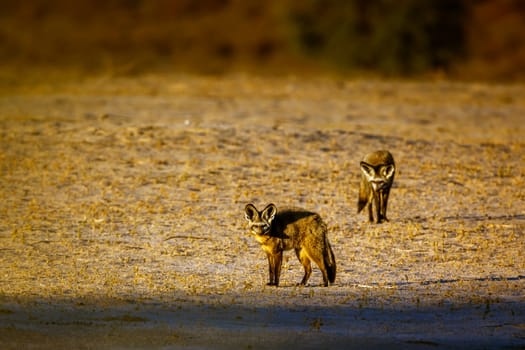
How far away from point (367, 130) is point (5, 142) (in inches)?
240

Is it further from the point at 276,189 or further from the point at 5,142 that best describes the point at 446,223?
the point at 5,142

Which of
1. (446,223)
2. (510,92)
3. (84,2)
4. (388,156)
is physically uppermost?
(84,2)

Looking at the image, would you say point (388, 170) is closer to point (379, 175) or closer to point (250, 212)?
point (379, 175)

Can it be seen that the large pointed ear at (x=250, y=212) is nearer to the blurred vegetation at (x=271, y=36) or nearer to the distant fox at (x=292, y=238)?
the distant fox at (x=292, y=238)

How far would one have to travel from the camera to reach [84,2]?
139 ft

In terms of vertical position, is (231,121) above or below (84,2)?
below

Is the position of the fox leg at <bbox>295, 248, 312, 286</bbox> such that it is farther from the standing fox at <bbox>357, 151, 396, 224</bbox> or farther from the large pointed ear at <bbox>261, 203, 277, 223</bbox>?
the standing fox at <bbox>357, 151, 396, 224</bbox>

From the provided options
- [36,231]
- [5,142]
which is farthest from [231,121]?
[36,231]

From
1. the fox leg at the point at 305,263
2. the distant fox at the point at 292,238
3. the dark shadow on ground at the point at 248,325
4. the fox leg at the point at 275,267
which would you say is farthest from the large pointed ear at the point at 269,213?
the dark shadow on ground at the point at 248,325

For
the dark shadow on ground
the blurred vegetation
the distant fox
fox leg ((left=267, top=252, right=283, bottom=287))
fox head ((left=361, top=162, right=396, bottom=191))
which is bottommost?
the dark shadow on ground

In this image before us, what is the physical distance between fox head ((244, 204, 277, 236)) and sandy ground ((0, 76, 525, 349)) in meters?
0.55

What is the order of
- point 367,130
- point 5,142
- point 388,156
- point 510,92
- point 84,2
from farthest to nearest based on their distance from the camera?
1. point 84,2
2. point 510,92
3. point 367,130
4. point 5,142
5. point 388,156

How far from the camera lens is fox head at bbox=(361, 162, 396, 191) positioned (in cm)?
1255

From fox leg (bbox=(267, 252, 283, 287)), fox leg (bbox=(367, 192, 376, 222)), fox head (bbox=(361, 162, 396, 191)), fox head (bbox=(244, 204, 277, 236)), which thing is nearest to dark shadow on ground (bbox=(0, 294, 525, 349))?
fox leg (bbox=(267, 252, 283, 287))
